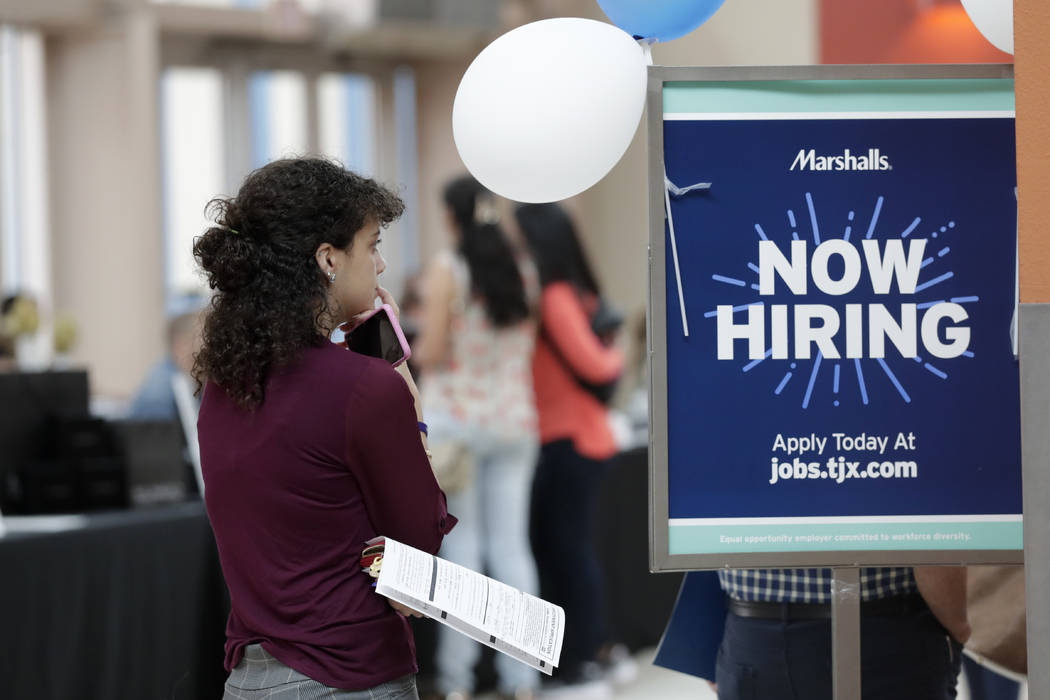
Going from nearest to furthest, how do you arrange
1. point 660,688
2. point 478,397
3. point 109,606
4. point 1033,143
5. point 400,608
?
1. point 1033,143
2. point 400,608
3. point 109,606
4. point 478,397
5. point 660,688

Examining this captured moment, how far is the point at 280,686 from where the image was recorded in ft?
4.09

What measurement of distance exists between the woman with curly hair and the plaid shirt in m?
0.44

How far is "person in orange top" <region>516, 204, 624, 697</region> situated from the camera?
3527mm

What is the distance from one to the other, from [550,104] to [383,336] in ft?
1.13

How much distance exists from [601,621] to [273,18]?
5.83 meters

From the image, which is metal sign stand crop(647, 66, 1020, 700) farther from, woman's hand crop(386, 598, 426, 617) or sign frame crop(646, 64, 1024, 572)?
woman's hand crop(386, 598, 426, 617)

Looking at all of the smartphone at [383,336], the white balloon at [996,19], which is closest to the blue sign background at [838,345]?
the white balloon at [996,19]

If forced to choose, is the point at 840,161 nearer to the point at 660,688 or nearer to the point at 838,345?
the point at 838,345

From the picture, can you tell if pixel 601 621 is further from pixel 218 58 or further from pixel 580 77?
pixel 218 58

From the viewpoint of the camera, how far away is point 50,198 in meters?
7.72

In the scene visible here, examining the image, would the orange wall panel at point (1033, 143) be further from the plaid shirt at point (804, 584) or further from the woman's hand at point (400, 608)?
the woman's hand at point (400, 608)

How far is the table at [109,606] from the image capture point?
7.73 feet

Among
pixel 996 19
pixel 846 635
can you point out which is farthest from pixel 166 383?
pixel 996 19

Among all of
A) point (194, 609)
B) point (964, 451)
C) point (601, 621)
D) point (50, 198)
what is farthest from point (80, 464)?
point (50, 198)
